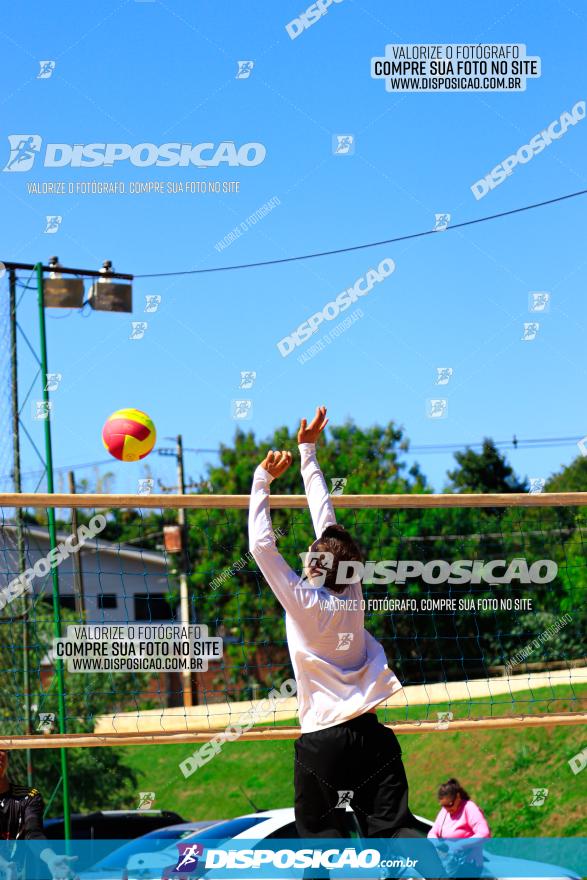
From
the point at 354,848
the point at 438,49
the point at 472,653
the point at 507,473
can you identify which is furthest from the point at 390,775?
the point at 507,473

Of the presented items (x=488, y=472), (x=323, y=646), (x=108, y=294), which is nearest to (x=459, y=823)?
(x=323, y=646)

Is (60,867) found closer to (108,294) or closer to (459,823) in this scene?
(459,823)

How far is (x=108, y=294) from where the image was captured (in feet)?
40.2

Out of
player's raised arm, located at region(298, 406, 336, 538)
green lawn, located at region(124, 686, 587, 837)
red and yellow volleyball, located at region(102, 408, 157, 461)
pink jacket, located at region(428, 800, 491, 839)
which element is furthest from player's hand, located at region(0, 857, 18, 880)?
red and yellow volleyball, located at region(102, 408, 157, 461)

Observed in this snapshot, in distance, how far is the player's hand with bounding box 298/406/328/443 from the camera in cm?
527

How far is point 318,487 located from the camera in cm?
515

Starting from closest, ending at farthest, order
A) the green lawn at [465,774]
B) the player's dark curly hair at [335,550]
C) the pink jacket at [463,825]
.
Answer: the player's dark curly hair at [335,550]
the pink jacket at [463,825]
the green lawn at [465,774]

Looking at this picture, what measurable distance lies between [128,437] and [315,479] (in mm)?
4514

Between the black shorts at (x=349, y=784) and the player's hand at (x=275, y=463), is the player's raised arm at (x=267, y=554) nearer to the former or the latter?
the player's hand at (x=275, y=463)

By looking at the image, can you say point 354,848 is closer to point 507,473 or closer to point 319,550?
point 319,550

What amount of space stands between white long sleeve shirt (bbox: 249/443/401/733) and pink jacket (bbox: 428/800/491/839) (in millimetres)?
3864

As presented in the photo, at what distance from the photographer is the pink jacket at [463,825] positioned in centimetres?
800

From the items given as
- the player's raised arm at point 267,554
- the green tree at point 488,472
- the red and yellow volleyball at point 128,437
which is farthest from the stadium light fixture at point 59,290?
the green tree at point 488,472

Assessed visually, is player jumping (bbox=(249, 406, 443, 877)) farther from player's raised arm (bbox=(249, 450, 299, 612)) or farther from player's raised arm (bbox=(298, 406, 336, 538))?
player's raised arm (bbox=(298, 406, 336, 538))
